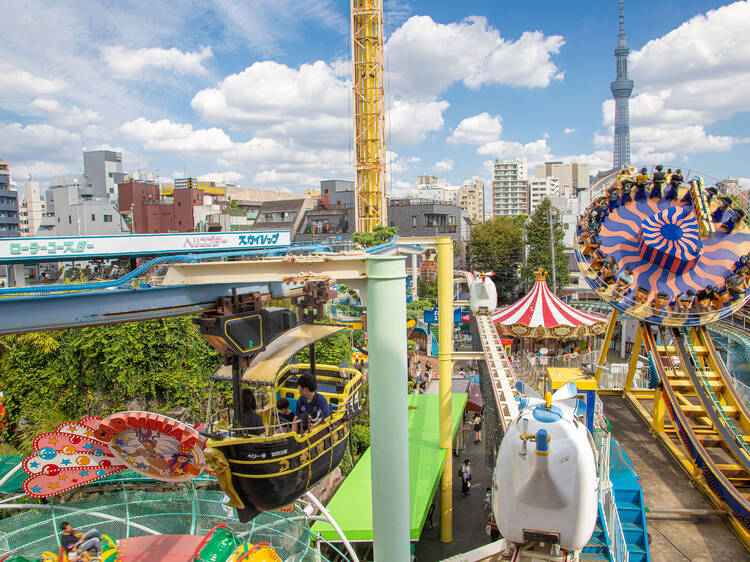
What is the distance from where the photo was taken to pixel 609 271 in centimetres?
1466

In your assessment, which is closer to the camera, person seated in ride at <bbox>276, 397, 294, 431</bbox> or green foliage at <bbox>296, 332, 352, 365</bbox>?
person seated in ride at <bbox>276, 397, 294, 431</bbox>

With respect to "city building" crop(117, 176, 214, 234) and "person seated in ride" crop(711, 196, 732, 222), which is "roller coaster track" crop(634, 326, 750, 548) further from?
"city building" crop(117, 176, 214, 234)

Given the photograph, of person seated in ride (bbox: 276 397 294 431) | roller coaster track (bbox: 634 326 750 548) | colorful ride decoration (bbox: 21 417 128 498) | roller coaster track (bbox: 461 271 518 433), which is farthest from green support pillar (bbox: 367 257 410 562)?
roller coaster track (bbox: 634 326 750 548)

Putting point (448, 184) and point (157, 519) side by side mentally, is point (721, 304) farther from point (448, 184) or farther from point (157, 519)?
point (448, 184)

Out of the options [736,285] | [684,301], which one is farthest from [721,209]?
[684,301]

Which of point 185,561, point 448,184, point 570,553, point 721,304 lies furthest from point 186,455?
point 448,184

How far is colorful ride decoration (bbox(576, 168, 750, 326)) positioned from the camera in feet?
45.3

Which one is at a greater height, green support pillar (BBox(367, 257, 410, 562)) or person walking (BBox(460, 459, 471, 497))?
green support pillar (BBox(367, 257, 410, 562))

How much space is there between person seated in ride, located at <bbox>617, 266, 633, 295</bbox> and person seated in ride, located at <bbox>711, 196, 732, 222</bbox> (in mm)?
2706

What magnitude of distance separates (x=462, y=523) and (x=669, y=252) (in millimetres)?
9833

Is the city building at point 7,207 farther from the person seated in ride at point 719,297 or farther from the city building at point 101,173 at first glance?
the person seated in ride at point 719,297

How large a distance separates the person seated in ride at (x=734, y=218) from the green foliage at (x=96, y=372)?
603 inches

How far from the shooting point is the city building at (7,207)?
168 feet

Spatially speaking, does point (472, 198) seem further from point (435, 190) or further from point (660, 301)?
point (660, 301)
